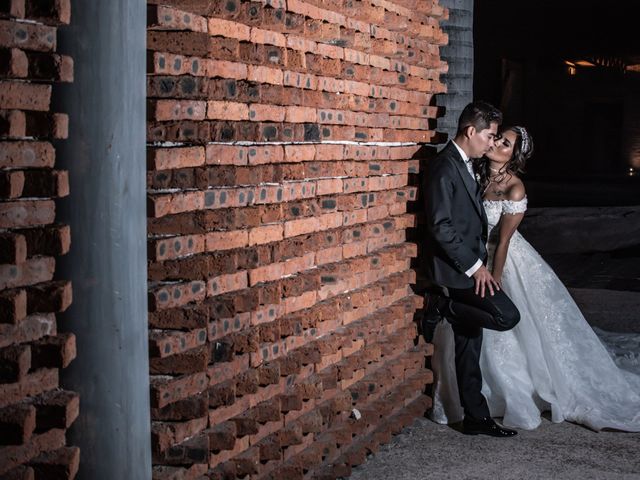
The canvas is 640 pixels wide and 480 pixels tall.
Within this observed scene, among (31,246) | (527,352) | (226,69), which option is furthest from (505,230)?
(31,246)

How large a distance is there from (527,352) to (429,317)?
691 mm

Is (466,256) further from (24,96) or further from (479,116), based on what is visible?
(24,96)

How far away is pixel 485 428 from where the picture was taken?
19.8 feet

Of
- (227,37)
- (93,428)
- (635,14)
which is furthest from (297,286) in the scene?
(635,14)

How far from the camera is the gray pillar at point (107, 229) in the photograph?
A: 3031mm

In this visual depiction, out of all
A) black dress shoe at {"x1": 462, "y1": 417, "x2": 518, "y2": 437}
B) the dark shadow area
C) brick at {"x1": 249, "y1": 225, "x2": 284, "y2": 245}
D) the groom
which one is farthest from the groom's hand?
the dark shadow area

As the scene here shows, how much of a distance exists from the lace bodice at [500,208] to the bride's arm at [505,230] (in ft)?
0.07

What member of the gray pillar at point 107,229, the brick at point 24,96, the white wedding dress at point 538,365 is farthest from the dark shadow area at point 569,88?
the brick at point 24,96

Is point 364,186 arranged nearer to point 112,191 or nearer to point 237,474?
point 237,474

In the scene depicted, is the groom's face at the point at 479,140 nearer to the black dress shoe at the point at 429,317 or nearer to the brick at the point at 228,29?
the black dress shoe at the point at 429,317

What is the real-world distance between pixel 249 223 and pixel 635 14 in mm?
27907

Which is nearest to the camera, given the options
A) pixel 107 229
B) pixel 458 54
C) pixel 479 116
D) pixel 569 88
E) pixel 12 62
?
pixel 12 62

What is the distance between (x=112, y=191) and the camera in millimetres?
3109

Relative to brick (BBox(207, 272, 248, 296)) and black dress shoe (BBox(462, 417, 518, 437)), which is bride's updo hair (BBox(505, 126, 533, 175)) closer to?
black dress shoe (BBox(462, 417, 518, 437))
